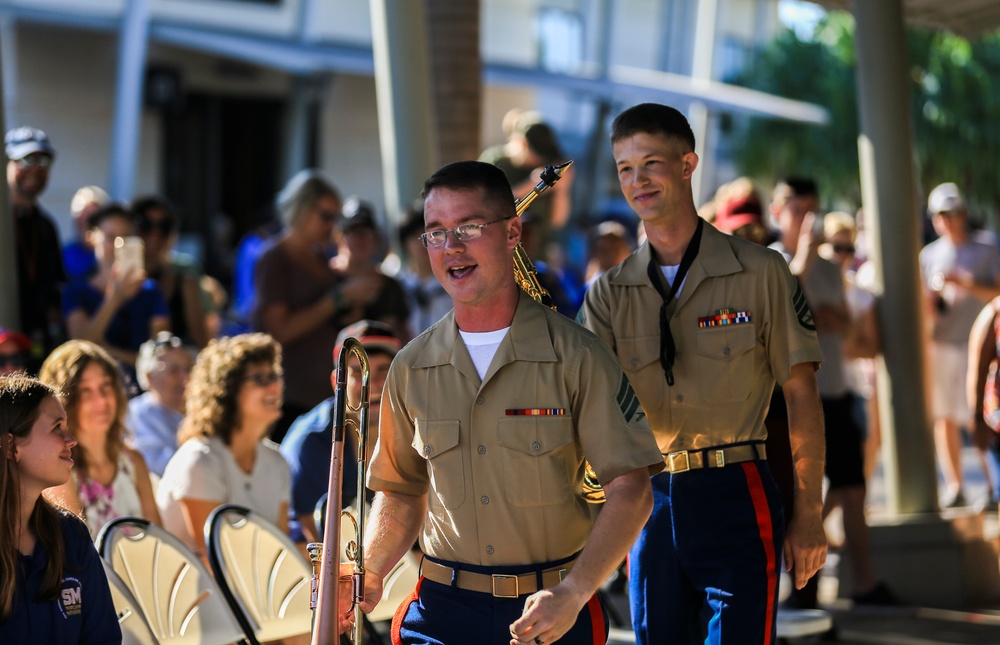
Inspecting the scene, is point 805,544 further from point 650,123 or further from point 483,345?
point 650,123

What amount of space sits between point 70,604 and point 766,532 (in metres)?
2.06

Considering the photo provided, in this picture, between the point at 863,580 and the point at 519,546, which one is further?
the point at 863,580

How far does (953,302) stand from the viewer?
1161 cm

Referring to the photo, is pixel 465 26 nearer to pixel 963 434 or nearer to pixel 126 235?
pixel 126 235

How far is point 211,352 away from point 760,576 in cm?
299

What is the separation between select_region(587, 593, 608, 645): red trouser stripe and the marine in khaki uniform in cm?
71

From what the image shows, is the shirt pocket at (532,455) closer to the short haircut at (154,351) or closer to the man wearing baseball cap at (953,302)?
the short haircut at (154,351)

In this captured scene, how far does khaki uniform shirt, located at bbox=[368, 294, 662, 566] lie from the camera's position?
3.57m

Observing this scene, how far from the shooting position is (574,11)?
29.6m

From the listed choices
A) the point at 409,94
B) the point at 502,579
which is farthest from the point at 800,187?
the point at 502,579

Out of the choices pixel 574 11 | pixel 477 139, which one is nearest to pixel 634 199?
pixel 477 139

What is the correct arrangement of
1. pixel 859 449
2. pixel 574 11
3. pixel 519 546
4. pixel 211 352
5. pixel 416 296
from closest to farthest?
pixel 519 546, pixel 211 352, pixel 859 449, pixel 416 296, pixel 574 11

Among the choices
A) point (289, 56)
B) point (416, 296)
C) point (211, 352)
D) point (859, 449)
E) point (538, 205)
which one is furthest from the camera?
point (289, 56)

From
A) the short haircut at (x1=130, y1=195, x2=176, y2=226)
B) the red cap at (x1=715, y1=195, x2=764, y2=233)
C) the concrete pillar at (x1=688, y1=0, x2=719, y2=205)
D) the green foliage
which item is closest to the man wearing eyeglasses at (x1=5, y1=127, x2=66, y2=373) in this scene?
the short haircut at (x1=130, y1=195, x2=176, y2=226)
